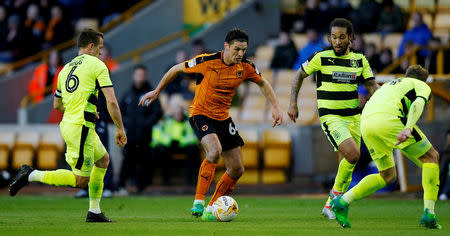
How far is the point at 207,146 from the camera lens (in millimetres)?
11023

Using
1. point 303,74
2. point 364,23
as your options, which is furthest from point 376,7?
point 303,74

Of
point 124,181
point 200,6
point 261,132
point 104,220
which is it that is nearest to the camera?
point 104,220

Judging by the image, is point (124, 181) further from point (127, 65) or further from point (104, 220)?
point (104, 220)

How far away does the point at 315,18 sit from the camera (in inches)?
909

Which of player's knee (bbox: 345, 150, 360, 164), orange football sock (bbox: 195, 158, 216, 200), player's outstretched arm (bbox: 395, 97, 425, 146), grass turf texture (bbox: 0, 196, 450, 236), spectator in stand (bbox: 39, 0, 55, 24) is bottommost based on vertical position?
grass turf texture (bbox: 0, 196, 450, 236)

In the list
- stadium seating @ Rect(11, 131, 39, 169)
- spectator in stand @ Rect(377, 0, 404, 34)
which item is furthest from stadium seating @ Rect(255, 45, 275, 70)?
stadium seating @ Rect(11, 131, 39, 169)

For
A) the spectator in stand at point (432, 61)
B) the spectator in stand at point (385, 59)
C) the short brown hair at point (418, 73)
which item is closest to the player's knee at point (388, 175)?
the short brown hair at point (418, 73)

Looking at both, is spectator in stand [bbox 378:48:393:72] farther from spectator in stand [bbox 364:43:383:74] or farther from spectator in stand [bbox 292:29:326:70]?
spectator in stand [bbox 292:29:326:70]

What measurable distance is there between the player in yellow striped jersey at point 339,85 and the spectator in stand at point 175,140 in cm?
775

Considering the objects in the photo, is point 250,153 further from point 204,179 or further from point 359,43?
point 204,179

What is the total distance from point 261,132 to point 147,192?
300 cm

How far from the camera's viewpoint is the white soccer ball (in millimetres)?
10797

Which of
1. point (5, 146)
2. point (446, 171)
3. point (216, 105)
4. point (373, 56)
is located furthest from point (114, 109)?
point (373, 56)

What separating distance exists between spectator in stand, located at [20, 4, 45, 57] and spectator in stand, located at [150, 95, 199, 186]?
20.9 ft
